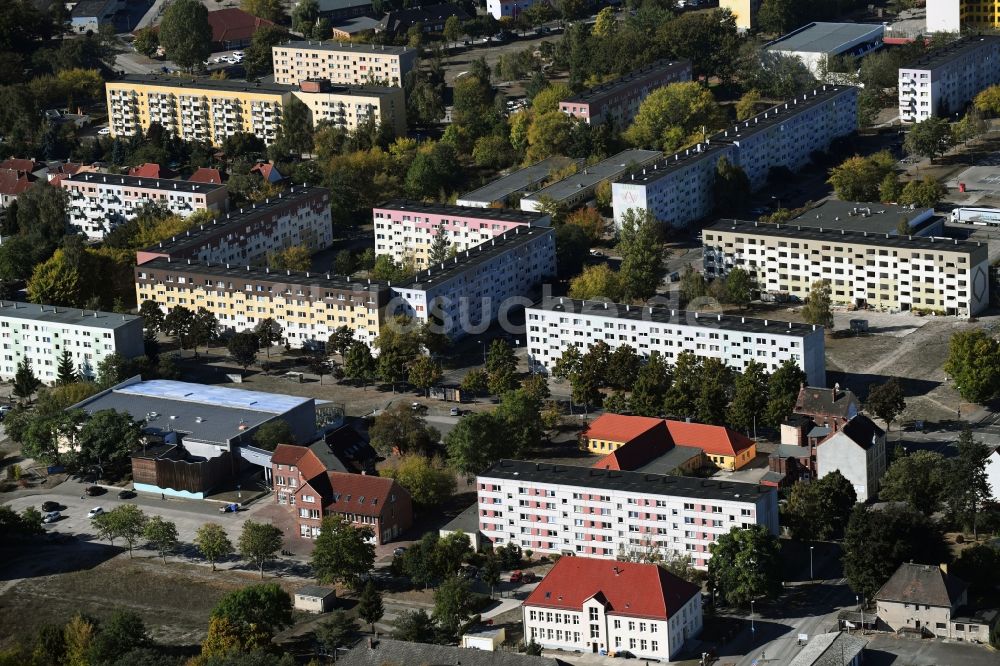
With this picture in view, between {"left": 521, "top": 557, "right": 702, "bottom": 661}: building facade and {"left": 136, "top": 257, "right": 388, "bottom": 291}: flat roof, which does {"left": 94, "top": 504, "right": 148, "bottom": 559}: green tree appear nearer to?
{"left": 521, "top": 557, "right": 702, "bottom": 661}: building facade

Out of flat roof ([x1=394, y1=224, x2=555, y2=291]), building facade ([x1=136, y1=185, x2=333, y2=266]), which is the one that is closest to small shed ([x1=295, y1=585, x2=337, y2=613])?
flat roof ([x1=394, y1=224, x2=555, y2=291])

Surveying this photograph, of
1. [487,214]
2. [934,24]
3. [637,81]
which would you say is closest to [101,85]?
[637,81]

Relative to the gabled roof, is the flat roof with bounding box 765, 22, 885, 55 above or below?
above

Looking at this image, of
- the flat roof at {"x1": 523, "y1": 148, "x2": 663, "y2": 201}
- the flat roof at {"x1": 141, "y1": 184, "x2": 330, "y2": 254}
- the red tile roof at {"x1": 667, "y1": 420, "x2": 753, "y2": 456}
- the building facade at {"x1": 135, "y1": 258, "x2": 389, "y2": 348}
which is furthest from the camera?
the flat roof at {"x1": 523, "y1": 148, "x2": 663, "y2": 201}

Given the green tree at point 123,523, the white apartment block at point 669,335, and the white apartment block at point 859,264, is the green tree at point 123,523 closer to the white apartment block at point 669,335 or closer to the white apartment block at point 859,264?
the white apartment block at point 669,335

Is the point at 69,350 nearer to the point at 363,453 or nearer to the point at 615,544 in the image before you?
the point at 363,453

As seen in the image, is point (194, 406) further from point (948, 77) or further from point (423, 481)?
point (948, 77)
